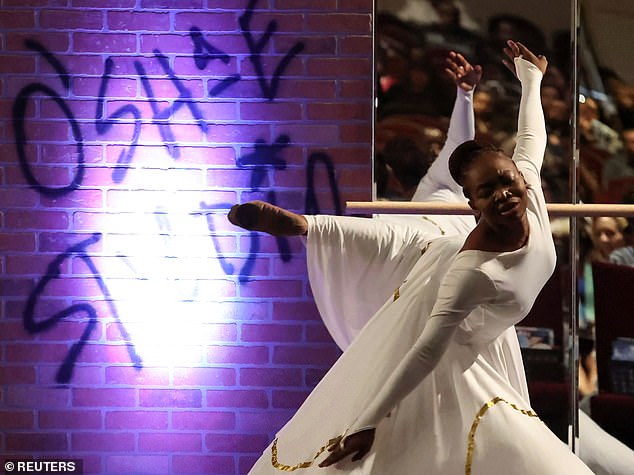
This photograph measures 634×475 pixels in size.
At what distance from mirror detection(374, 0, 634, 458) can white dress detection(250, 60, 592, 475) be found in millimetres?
655

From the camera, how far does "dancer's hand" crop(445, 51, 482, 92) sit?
2670mm

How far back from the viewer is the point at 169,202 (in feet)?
9.30

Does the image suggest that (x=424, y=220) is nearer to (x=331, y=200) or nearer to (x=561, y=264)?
(x=331, y=200)

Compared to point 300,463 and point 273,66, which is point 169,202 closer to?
point 273,66

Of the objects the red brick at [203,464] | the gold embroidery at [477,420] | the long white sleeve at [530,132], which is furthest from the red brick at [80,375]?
the long white sleeve at [530,132]

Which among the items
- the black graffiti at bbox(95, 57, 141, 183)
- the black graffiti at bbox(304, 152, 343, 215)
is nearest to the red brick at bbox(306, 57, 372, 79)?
the black graffiti at bbox(304, 152, 343, 215)

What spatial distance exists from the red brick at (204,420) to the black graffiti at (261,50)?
3.38 ft

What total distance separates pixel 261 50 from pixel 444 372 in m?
1.33

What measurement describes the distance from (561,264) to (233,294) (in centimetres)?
105

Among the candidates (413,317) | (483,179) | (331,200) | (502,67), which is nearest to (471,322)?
(413,317)

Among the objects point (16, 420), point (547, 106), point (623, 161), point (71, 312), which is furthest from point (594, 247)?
point (16, 420)

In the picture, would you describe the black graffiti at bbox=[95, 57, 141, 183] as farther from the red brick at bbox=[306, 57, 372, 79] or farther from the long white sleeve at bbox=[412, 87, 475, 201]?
the long white sleeve at bbox=[412, 87, 475, 201]

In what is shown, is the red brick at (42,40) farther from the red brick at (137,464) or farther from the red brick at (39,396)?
the red brick at (137,464)

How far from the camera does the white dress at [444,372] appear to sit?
1.84 m
